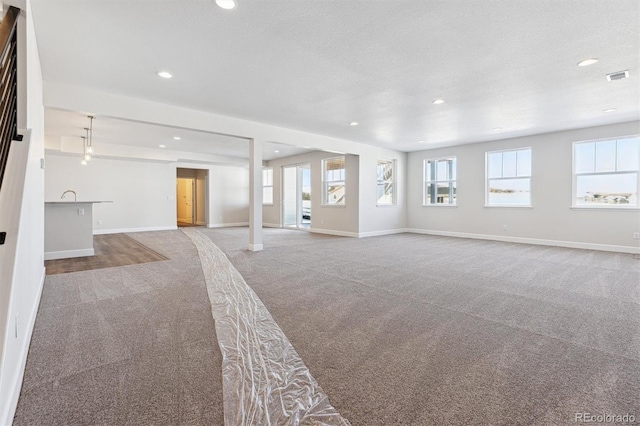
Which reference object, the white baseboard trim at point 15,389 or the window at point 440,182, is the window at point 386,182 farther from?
the white baseboard trim at point 15,389

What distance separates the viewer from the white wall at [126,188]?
8.27 metres

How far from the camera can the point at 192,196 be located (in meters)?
12.8

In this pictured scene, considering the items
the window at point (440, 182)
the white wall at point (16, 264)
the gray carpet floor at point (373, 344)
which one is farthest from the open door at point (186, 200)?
the white wall at point (16, 264)

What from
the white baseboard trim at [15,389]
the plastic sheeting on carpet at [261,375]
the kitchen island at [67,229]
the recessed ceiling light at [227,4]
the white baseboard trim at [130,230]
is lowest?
the plastic sheeting on carpet at [261,375]

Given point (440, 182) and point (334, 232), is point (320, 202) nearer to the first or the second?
point (334, 232)

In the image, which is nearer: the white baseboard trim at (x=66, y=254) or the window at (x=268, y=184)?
the white baseboard trim at (x=66, y=254)

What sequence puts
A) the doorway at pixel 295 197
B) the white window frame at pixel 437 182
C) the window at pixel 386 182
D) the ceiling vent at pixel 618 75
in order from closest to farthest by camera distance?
the ceiling vent at pixel 618 75
the white window frame at pixel 437 182
the window at pixel 386 182
the doorway at pixel 295 197

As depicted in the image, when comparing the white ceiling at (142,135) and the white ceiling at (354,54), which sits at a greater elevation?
the white ceiling at (142,135)

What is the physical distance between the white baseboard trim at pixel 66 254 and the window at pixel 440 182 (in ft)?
27.3

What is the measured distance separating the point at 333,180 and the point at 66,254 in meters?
6.46

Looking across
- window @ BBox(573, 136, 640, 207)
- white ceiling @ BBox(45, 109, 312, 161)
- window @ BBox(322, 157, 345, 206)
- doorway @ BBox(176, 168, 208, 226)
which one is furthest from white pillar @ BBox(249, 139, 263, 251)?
window @ BBox(573, 136, 640, 207)

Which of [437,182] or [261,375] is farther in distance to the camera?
[437,182]

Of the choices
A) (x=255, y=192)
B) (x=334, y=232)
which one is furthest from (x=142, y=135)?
(x=334, y=232)

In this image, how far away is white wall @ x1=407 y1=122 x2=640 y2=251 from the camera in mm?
6047
